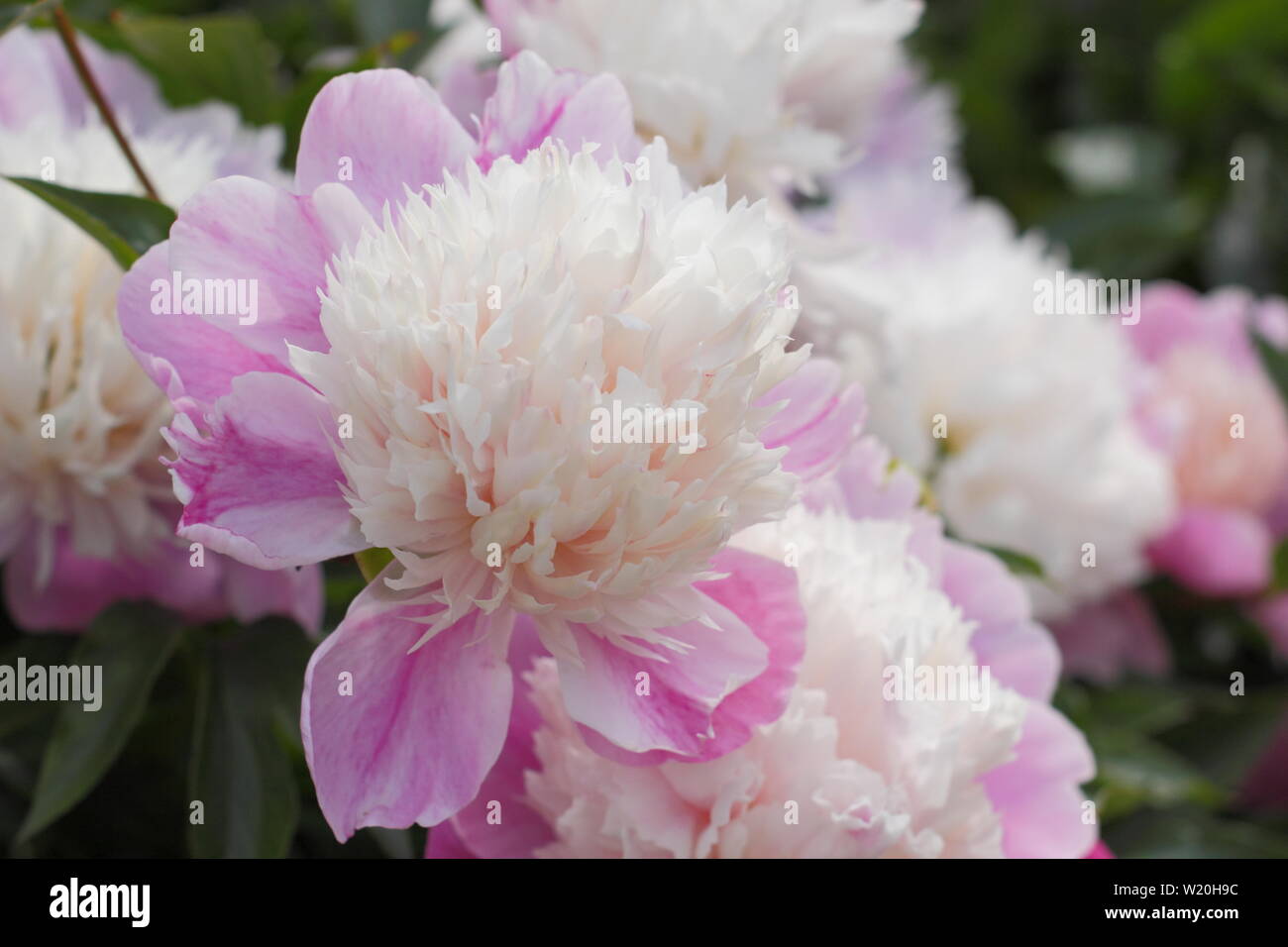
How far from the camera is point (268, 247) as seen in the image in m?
0.31

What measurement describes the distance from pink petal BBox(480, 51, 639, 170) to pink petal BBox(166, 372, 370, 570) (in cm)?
9

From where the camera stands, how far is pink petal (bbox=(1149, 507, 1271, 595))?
764mm

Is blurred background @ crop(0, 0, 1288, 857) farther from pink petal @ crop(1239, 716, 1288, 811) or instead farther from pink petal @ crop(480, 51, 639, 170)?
Result: pink petal @ crop(480, 51, 639, 170)

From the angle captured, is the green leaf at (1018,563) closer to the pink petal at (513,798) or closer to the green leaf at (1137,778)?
the green leaf at (1137,778)

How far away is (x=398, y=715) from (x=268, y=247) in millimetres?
114

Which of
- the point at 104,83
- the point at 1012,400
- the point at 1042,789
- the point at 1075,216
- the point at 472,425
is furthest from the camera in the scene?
the point at 1075,216

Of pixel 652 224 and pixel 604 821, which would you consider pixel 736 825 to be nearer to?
pixel 604 821

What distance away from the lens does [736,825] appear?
357mm

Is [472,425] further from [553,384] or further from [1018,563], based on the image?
[1018,563]

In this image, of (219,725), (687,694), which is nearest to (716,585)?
(687,694)

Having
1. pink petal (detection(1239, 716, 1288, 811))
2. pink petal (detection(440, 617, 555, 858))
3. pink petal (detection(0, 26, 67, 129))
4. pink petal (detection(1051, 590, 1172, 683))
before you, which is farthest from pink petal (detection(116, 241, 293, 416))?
pink petal (detection(1239, 716, 1288, 811))

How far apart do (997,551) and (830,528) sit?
0.43 feet

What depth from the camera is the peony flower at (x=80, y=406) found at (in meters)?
0.41

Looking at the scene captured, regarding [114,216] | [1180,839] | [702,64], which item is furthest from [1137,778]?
[114,216]
